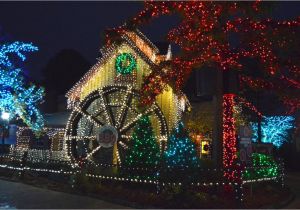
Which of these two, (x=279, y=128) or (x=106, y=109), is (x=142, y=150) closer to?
(x=106, y=109)

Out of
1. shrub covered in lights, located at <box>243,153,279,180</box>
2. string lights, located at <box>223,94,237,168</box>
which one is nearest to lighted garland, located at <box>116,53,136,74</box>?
shrub covered in lights, located at <box>243,153,279,180</box>

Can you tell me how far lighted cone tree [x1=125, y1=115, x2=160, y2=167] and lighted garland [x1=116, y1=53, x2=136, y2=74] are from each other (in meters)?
6.33

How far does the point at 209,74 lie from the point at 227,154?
272cm

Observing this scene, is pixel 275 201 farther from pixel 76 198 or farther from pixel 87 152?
pixel 87 152

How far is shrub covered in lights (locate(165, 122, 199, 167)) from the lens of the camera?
15.9m

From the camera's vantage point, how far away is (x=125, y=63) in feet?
77.8

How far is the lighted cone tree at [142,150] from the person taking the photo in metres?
17.2

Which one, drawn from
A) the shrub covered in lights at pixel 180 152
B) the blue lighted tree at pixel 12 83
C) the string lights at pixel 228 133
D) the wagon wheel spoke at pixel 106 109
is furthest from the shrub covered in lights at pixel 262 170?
the blue lighted tree at pixel 12 83

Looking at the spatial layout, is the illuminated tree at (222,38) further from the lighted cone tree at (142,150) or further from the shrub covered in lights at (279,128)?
the shrub covered in lights at (279,128)

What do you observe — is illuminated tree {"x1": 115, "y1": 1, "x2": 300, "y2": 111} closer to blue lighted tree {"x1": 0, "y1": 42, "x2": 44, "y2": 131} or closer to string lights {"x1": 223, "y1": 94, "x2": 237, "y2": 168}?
string lights {"x1": 223, "y1": 94, "x2": 237, "y2": 168}

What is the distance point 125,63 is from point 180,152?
883cm

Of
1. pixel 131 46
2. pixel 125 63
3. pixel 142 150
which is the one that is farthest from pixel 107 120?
pixel 142 150

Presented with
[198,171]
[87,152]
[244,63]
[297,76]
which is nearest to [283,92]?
[297,76]

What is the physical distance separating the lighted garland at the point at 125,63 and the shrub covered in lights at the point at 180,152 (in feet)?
Answer: 26.0
